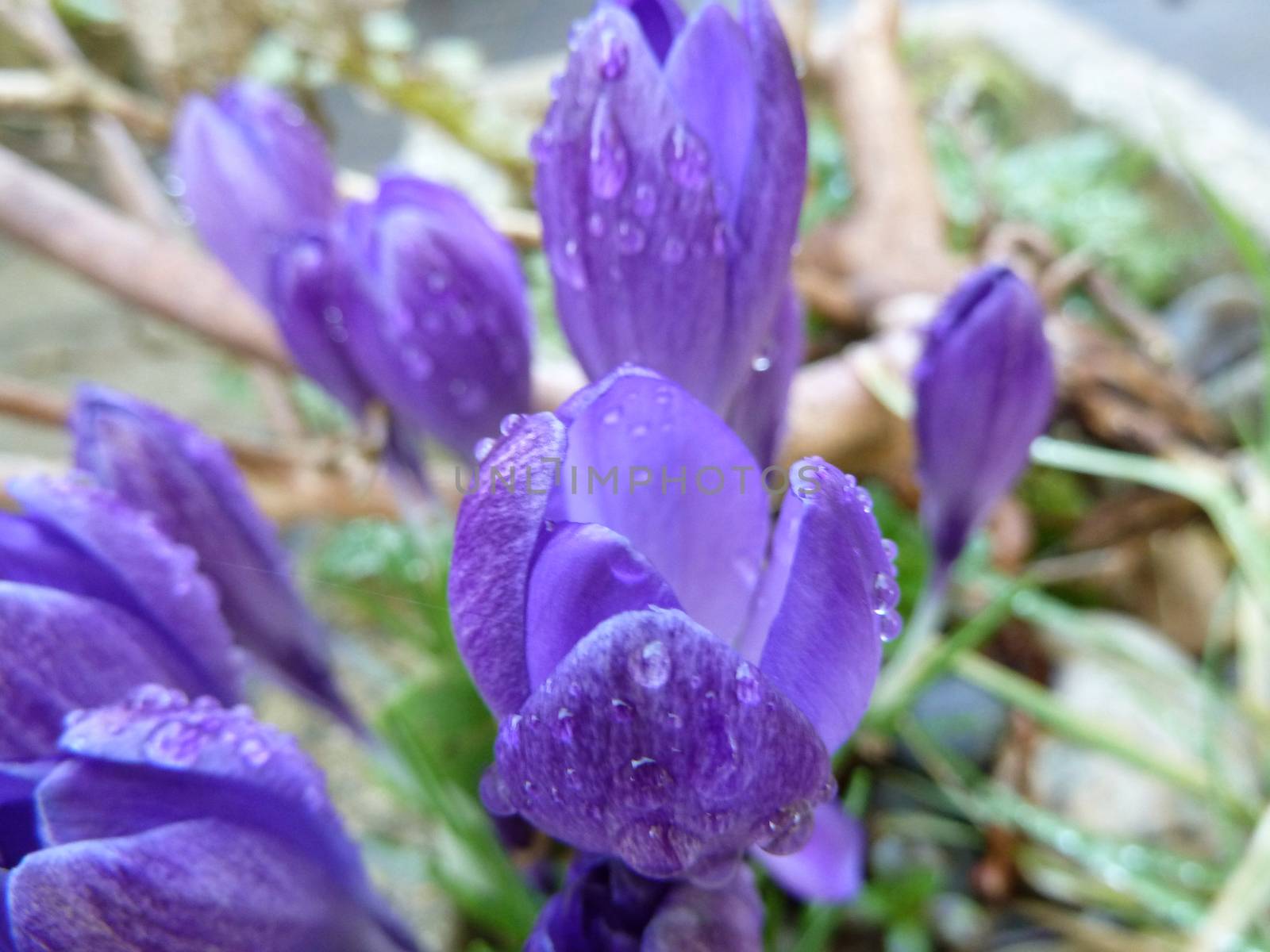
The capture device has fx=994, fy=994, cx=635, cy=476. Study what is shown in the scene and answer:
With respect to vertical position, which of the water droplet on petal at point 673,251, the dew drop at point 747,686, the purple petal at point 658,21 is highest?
the purple petal at point 658,21

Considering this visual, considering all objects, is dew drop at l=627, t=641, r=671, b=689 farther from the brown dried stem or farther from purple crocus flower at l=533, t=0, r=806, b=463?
the brown dried stem

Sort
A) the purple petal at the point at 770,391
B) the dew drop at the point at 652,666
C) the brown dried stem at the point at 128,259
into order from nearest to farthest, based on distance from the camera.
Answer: the dew drop at the point at 652,666 → the purple petal at the point at 770,391 → the brown dried stem at the point at 128,259

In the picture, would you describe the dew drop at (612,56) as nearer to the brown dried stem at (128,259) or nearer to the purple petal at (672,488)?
the purple petal at (672,488)

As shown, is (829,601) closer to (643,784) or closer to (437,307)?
(643,784)

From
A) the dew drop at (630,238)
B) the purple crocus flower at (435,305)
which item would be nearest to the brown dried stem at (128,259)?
the purple crocus flower at (435,305)

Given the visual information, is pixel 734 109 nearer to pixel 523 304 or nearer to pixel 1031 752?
pixel 523 304

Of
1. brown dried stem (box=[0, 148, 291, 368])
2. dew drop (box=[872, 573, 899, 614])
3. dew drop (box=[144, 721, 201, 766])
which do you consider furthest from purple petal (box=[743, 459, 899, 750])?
brown dried stem (box=[0, 148, 291, 368])
